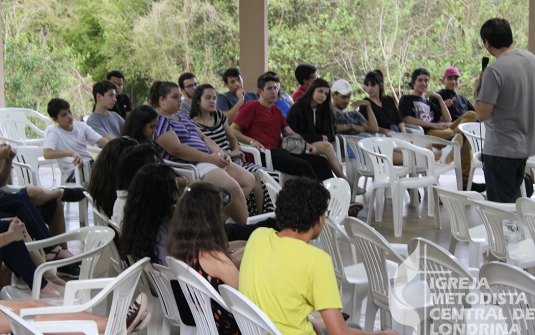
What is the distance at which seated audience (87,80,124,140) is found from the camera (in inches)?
238

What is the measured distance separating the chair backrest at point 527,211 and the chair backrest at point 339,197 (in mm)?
1307

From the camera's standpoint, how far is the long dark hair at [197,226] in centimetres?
270

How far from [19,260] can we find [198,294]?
1.39 meters

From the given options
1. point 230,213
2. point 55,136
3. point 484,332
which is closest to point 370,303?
point 484,332

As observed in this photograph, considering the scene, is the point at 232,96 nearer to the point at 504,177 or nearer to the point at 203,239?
the point at 504,177

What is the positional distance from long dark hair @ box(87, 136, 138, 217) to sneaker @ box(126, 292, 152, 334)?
108 centimetres

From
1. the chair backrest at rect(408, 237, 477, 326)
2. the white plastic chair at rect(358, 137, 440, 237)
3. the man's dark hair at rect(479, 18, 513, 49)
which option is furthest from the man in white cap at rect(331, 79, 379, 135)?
the chair backrest at rect(408, 237, 477, 326)

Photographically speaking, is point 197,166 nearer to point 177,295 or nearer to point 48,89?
point 177,295

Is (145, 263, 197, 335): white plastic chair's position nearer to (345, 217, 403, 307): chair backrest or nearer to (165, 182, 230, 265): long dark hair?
(165, 182, 230, 265): long dark hair

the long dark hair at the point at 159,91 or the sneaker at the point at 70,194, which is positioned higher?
the long dark hair at the point at 159,91

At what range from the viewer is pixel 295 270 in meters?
2.26

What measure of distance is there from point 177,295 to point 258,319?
81 centimetres

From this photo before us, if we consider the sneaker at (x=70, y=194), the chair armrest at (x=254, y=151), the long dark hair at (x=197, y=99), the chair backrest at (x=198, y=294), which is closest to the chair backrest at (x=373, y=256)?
the chair backrest at (x=198, y=294)

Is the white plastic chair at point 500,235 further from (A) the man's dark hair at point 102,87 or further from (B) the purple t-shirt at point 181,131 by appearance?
(A) the man's dark hair at point 102,87
